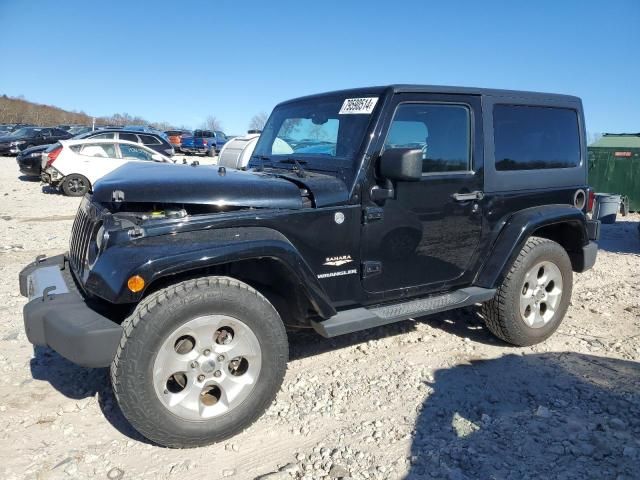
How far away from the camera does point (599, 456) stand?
9.14ft

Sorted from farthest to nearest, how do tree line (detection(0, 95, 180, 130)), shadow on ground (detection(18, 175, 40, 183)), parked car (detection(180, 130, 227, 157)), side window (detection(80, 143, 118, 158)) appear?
tree line (detection(0, 95, 180, 130)) < parked car (detection(180, 130, 227, 157)) < shadow on ground (detection(18, 175, 40, 183)) < side window (detection(80, 143, 118, 158))

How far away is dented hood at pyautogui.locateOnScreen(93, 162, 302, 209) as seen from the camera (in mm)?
2930

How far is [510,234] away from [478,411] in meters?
1.41

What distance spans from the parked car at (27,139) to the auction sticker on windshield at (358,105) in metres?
25.1

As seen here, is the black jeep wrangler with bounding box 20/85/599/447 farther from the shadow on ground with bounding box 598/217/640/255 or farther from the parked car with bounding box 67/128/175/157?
the parked car with bounding box 67/128/175/157

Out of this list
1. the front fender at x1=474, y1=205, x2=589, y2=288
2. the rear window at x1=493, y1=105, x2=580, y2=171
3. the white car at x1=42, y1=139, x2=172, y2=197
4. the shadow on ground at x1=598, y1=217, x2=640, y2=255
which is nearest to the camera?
the front fender at x1=474, y1=205, x2=589, y2=288

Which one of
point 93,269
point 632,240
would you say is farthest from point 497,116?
point 632,240

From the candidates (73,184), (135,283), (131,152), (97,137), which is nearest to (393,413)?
(135,283)

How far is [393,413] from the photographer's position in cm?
323

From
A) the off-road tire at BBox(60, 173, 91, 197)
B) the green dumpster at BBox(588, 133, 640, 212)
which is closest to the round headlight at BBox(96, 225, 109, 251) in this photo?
the off-road tire at BBox(60, 173, 91, 197)

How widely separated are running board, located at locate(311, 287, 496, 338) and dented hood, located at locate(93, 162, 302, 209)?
2.59ft

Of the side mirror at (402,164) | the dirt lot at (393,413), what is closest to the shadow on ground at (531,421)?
the dirt lot at (393,413)

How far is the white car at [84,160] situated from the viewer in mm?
12462

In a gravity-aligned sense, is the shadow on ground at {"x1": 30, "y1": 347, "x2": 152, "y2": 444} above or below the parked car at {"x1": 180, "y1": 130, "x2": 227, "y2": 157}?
below
